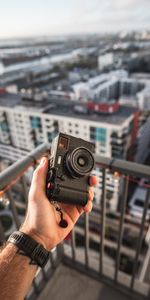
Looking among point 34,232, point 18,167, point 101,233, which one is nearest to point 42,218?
point 34,232

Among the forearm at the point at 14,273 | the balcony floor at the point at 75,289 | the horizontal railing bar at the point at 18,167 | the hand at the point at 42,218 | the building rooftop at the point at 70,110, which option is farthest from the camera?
the building rooftop at the point at 70,110

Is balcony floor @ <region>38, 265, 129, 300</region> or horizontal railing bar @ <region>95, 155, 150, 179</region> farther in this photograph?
balcony floor @ <region>38, 265, 129, 300</region>

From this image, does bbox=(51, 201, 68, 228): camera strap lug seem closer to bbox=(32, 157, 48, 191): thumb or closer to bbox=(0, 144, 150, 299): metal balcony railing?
bbox=(32, 157, 48, 191): thumb

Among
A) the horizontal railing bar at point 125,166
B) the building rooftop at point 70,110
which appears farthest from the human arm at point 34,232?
the building rooftop at point 70,110

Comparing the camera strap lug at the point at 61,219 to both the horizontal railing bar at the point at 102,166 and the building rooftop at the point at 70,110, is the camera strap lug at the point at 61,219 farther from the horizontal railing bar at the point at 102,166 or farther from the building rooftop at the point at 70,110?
the building rooftop at the point at 70,110

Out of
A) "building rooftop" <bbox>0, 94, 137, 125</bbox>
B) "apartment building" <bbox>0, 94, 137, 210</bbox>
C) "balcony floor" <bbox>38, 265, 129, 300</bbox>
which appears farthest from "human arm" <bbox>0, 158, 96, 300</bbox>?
"building rooftop" <bbox>0, 94, 137, 125</bbox>

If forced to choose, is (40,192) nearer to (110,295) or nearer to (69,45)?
(110,295)

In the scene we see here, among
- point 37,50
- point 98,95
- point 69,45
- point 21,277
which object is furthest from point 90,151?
point 69,45
